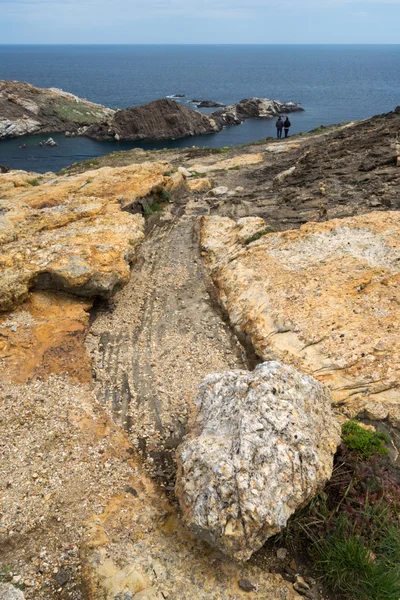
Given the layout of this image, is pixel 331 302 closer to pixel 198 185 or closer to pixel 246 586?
pixel 246 586

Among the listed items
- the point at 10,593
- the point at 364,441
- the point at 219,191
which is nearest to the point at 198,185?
the point at 219,191

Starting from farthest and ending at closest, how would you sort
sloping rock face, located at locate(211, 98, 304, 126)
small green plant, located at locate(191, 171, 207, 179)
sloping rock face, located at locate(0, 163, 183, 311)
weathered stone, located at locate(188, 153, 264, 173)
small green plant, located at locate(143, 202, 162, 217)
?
sloping rock face, located at locate(211, 98, 304, 126), weathered stone, located at locate(188, 153, 264, 173), small green plant, located at locate(191, 171, 207, 179), small green plant, located at locate(143, 202, 162, 217), sloping rock face, located at locate(0, 163, 183, 311)

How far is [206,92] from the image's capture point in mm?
130000

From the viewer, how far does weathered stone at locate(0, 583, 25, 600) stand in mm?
6559

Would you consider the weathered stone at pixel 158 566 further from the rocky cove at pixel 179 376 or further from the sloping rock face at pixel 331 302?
the sloping rock face at pixel 331 302

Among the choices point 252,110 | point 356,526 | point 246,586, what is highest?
point 252,110

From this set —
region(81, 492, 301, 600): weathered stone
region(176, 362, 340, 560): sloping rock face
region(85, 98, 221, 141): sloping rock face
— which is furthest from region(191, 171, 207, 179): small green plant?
region(85, 98, 221, 141): sloping rock face

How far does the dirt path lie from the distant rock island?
199 ft

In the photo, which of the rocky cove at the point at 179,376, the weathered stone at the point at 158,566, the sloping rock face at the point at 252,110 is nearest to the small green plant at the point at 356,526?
the rocky cove at the point at 179,376

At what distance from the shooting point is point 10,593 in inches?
261

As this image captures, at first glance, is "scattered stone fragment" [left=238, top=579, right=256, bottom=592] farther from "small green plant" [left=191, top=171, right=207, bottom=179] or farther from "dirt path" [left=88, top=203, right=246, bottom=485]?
"small green plant" [left=191, top=171, right=207, bottom=179]

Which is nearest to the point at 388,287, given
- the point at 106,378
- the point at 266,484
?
the point at 266,484

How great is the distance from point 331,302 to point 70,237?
378 inches

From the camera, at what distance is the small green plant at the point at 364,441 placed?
344 inches
